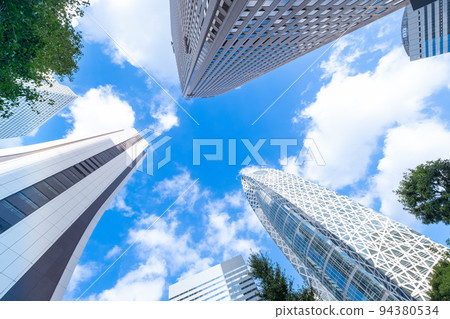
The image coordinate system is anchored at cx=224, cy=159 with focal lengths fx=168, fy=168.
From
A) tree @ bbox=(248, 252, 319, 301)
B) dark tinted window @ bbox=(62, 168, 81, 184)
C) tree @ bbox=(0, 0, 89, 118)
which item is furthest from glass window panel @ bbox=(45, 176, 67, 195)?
tree @ bbox=(248, 252, 319, 301)

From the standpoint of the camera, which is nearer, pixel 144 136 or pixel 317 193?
pixel 144 136

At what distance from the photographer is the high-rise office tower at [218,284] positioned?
54469 mm

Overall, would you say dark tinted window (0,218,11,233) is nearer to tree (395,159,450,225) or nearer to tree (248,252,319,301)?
tree (248,252,319,301)

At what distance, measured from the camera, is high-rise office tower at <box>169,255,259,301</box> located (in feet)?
179

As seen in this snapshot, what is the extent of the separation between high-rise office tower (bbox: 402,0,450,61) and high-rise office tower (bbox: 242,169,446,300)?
5475 centimetres

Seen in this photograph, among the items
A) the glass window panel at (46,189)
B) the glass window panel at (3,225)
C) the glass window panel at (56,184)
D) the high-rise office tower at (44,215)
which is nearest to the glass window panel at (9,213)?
the high-rise office tower at (44,215)

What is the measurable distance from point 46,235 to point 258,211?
8382 cm

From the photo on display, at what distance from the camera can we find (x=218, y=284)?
59.2 meters
